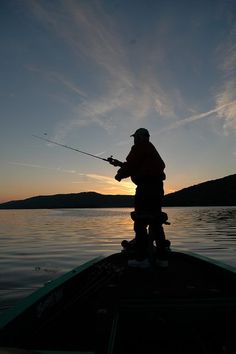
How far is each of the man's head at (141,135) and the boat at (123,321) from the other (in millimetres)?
3111

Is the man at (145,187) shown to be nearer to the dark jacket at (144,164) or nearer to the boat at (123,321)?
the dark jacket at (144,164)

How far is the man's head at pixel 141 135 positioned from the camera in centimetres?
755

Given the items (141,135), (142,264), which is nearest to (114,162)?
(141,135)

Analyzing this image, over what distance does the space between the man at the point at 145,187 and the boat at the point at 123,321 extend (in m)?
1.60

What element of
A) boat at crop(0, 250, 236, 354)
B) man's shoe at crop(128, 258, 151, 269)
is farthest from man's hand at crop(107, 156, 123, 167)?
boat at crop(0, 250, 236, 354)

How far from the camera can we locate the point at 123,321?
414 cm

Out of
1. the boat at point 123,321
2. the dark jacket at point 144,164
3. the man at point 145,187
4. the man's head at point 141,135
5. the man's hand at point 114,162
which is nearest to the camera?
the boat at point 123,321

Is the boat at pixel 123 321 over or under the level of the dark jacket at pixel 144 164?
under

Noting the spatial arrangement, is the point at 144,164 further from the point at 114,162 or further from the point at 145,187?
the point at 114,162

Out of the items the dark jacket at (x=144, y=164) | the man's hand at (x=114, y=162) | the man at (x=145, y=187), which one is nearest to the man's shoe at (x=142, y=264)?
the man at (x=145, y=187)

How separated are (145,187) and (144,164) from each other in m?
0.48

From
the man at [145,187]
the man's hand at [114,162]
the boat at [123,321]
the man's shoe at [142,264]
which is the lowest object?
the boat at [123,321]

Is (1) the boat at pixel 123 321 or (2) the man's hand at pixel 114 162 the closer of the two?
(1) the boat at pixel 123 321

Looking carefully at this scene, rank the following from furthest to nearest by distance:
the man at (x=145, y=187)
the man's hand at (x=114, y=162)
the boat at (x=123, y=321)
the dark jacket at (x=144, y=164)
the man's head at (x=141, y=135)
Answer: the man's hand at (x=114, y=162), the man's head at (x=141, y=135), the dark jacket at (x=144, y=164), the man at (x=145, y=187), the boat at (x=123, y=321)
